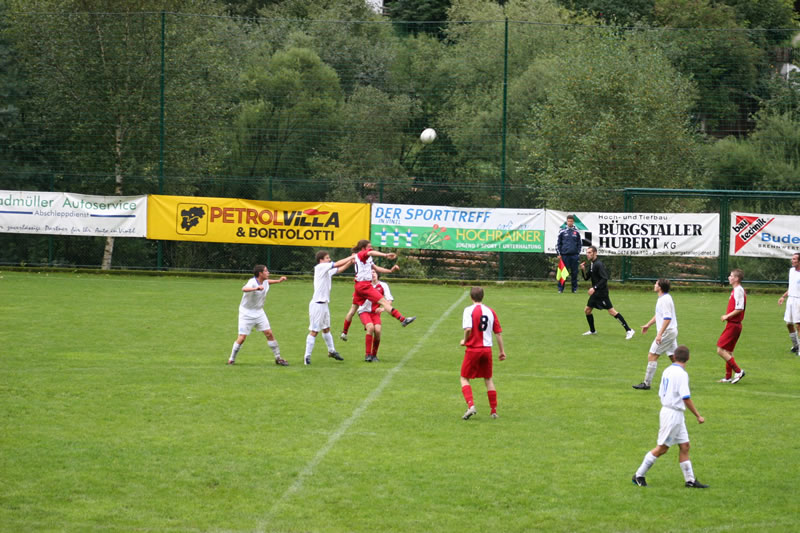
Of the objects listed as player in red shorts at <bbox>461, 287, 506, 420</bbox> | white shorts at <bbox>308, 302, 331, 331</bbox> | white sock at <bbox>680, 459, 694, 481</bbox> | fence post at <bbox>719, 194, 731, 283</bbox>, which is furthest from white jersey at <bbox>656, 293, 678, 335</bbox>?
fence post at <bbox>719, 194, 731, 283</bbox>

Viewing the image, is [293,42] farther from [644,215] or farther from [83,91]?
[644,215]

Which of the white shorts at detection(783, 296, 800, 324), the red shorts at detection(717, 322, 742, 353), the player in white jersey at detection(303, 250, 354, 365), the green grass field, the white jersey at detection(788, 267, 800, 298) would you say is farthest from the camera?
the white jersey at detection(788, 267, 800, 298)

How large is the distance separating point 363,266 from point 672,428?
28.1 ft

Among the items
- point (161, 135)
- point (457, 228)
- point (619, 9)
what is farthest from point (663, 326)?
point (619, 9)

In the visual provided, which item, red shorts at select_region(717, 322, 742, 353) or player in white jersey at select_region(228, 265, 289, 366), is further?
player in white jersey at select_region(228, 265, 289, 366)

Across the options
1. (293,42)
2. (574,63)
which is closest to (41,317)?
(574,63)

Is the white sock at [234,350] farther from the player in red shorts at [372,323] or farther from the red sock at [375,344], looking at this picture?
the red sock at [375,344]

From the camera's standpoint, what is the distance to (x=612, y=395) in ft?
47.2

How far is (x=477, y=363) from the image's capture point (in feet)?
41.2

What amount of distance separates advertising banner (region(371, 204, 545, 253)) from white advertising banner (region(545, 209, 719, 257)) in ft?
2.52

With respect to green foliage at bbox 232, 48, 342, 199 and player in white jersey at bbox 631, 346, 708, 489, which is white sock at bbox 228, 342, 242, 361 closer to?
player in white jersey at bbox 631, 346, 708, 489

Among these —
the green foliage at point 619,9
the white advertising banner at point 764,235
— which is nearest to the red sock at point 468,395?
the white advertising banner at point 764,235

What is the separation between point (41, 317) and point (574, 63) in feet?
90.2

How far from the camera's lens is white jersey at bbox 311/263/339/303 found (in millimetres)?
16609
